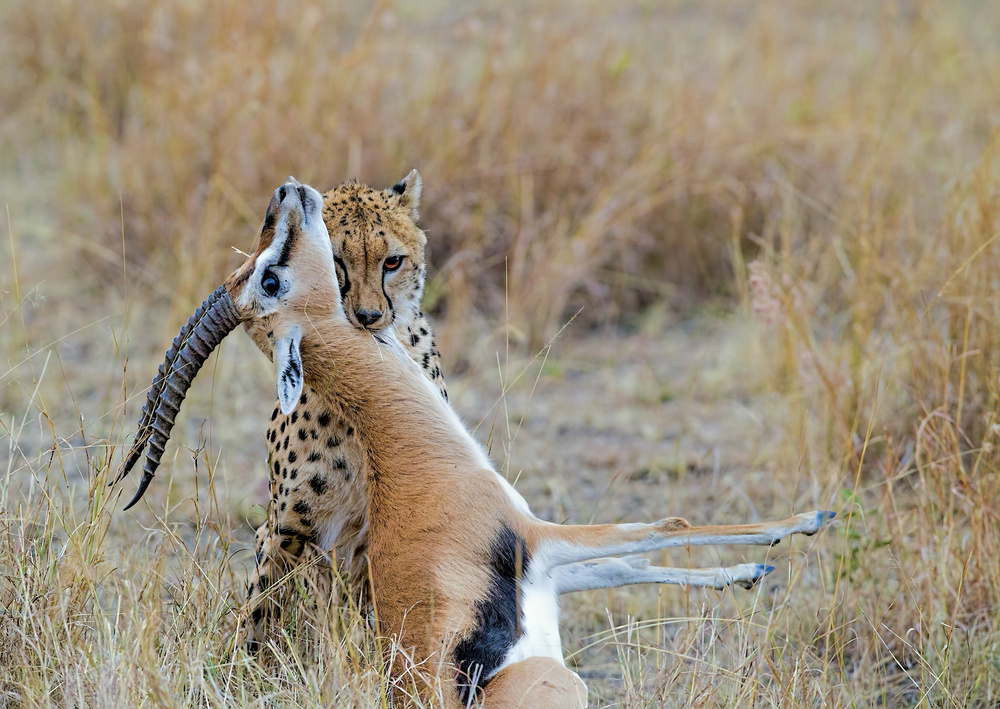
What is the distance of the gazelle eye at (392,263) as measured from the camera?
122 inches

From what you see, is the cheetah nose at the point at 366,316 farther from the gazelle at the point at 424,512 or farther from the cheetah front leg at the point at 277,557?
the cheetah front leg at the point at 277,557

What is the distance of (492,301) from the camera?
5574mm

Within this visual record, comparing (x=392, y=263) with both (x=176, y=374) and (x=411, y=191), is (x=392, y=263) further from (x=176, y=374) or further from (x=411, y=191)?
(x=176, y=374)

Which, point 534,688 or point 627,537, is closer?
point 534,688

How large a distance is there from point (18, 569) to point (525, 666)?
120 centimetres

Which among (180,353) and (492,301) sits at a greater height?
(180,353)

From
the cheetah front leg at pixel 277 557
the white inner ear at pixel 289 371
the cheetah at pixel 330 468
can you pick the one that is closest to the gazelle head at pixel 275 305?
the white inner ear at pixel 289 371

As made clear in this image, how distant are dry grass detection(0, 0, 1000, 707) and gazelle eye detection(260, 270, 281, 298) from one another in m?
0.56

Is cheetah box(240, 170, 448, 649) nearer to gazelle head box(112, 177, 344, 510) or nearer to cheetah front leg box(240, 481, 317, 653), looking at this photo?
cheetah front leg box(240, 481, 317, 653)

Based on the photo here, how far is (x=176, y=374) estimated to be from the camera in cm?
242

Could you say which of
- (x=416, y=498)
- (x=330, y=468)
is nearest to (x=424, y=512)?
(x=416, y=498)

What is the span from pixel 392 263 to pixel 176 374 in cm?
88

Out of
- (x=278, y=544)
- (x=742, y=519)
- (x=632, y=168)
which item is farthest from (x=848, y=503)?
(x=632, y=168)

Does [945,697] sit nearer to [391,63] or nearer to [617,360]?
[617,360]
